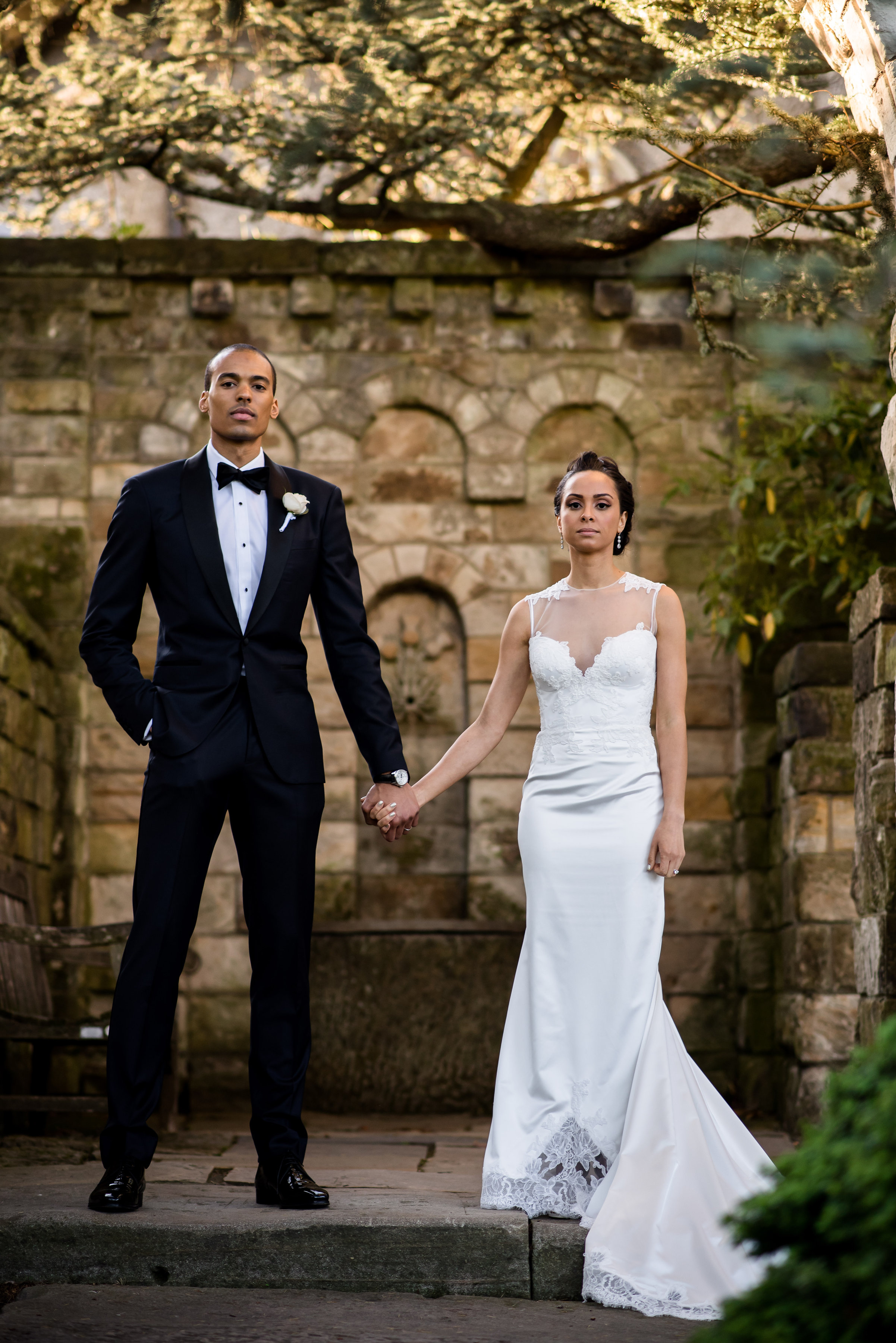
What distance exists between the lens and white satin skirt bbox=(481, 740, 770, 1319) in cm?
280

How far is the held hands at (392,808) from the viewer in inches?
134

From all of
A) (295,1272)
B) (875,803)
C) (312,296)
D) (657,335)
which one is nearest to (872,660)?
(875,803)

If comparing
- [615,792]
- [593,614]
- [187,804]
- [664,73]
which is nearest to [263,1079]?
[187,804]

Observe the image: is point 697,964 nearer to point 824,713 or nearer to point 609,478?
point 824,713

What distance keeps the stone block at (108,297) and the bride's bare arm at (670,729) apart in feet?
12.3

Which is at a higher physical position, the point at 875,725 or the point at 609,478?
the point at 609,478

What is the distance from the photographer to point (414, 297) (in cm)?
628

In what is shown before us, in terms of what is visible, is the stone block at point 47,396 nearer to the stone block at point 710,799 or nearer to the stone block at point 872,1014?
the stone block at point 710,799

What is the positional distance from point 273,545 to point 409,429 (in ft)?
10.5

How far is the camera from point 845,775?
5117 millimetres

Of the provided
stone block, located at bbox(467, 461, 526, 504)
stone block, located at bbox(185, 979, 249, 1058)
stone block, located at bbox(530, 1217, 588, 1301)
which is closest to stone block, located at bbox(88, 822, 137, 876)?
stone block, located at bbox(185, 979, 249, 1058)

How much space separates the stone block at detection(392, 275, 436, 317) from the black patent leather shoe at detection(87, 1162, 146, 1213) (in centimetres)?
433

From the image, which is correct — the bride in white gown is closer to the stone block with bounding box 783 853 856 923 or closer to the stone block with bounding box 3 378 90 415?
the stone block with bounding box 783 853 856 923

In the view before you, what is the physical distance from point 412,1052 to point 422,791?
8.46 ft
